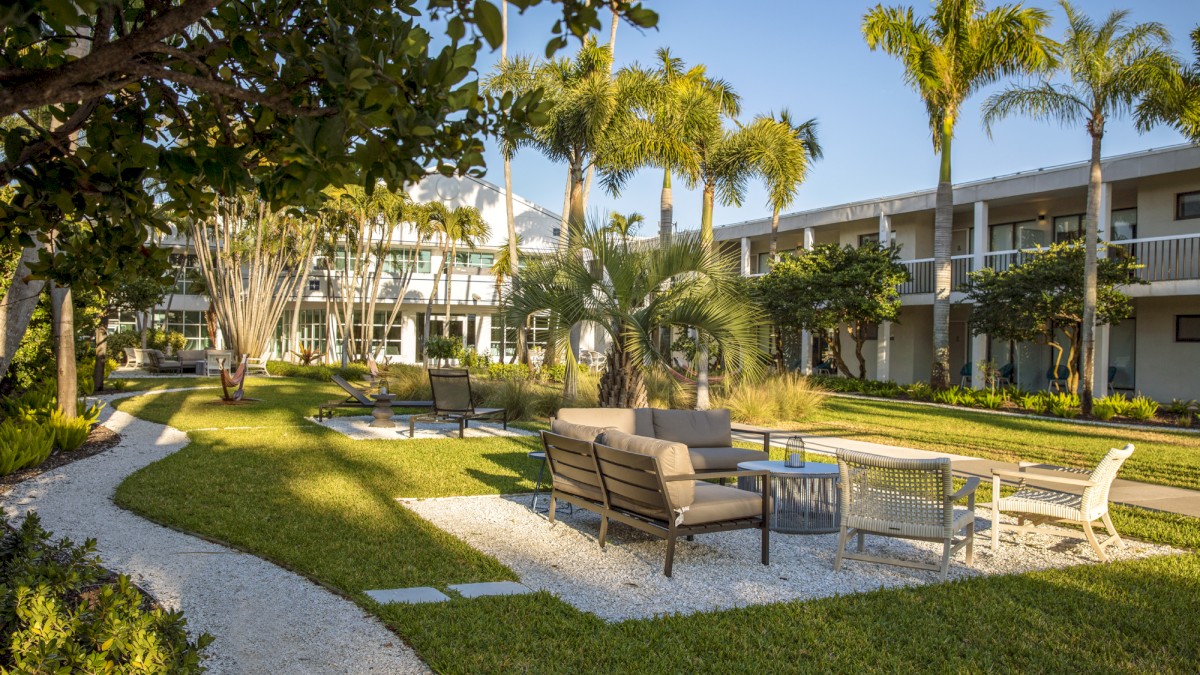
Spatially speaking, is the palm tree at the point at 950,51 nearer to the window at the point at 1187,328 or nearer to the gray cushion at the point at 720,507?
the window at the point at 1187,328

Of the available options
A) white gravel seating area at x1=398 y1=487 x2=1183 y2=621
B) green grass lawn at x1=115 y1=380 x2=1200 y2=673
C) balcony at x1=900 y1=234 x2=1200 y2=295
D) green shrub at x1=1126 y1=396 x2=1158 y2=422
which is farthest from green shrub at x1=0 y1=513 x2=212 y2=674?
balcony at x1=900 y1=234 x2=1200 y2=295

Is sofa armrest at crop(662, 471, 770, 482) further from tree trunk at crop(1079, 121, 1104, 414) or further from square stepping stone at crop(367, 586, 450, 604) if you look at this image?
tree trunk at crop(1079, 121, 1104, 414)

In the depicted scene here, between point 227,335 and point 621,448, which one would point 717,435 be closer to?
point 621,448

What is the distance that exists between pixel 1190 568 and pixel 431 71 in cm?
692

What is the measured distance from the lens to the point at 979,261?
24.1 metres

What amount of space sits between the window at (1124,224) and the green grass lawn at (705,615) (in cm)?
1727

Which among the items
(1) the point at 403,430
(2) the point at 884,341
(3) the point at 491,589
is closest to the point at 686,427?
(3) the point at 491,589

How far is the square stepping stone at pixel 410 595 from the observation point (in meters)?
5.45

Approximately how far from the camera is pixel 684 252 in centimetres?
1236

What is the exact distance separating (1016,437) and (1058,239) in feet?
42.5

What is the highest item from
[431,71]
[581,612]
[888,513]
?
[431,71]

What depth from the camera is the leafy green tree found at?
84.4 inches

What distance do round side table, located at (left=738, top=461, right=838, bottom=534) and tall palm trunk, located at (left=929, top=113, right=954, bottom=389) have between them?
52.0 ft

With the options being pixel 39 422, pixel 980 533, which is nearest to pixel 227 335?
pixel 39 422
